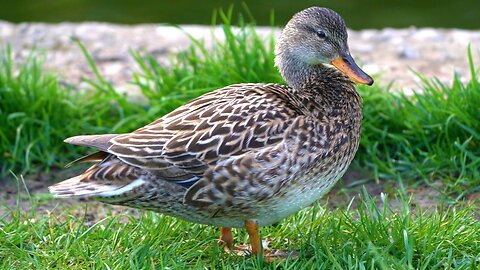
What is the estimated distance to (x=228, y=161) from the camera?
4.17 m

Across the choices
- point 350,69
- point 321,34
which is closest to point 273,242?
point 350,69

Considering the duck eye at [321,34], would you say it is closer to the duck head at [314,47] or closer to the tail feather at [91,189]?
the duck head at [314,47]

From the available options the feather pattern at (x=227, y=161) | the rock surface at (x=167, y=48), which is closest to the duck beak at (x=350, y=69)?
the feather pattern at (x=227, y=161)

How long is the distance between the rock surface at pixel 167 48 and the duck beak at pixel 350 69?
1.46 m

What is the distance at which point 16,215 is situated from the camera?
4.64 meters

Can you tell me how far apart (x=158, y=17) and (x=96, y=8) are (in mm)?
822

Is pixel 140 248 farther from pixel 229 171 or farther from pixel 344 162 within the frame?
pixel 344 162

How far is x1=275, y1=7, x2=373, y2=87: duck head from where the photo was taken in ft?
15.6

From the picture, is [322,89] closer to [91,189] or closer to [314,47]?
[314,47]

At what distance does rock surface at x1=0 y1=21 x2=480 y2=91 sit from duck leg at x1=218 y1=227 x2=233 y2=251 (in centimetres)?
209

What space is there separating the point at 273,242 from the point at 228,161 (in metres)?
0.64

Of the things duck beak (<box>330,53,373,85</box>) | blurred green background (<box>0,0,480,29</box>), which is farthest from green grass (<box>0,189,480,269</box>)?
blurred green background (<box>0,0,480,29</box>)

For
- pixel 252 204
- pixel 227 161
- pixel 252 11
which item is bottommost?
pixel 252 11

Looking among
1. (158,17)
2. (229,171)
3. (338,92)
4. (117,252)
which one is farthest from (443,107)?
(158,17)
